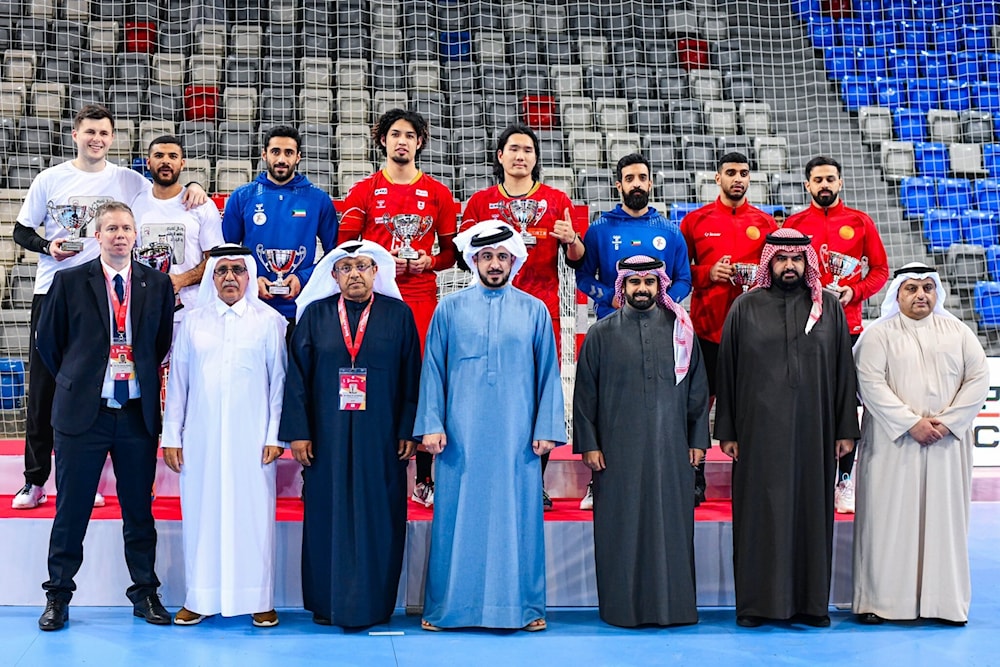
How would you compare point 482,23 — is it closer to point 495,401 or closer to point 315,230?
point 315,230

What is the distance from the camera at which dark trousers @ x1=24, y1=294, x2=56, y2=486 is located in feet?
15.8

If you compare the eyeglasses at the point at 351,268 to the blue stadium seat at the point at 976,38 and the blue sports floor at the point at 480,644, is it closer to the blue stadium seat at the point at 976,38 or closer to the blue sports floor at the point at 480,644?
the blue sports floor at the point at 480,644

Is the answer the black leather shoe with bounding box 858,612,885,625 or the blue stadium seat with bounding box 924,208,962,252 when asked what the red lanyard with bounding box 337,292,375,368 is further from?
the blue stadium seat with bounding box 924,208,962,252

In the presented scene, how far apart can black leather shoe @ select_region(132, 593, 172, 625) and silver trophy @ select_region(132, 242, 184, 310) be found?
56.1 inches

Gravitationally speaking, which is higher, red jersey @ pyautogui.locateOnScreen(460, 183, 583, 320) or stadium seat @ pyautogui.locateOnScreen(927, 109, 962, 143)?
stadium seat @ pyautogui.locateOnScreen(927, 109, 962, 143)

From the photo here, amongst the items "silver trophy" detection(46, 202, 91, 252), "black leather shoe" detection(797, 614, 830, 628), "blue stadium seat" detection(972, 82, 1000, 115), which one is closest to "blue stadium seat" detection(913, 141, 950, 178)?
"blue stadium seat" detection(972, 82, 1000, 115)

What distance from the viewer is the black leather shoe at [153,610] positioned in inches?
176

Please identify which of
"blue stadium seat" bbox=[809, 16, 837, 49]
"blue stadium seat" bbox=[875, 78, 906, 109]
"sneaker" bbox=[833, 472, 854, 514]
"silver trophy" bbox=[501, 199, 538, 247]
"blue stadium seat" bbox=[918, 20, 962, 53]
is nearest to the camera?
"silver trophy" bbox=[501, 199, 538, 247]

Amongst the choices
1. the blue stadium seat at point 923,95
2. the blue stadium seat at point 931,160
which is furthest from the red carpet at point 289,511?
the blue stadium seat at point 923,95

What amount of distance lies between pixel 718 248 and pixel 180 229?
8.85ft

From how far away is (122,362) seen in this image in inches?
172

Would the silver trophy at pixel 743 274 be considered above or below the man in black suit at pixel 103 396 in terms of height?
above

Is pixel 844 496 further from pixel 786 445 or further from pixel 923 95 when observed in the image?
pixel 923 95

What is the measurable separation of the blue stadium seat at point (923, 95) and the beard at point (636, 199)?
7.51m
